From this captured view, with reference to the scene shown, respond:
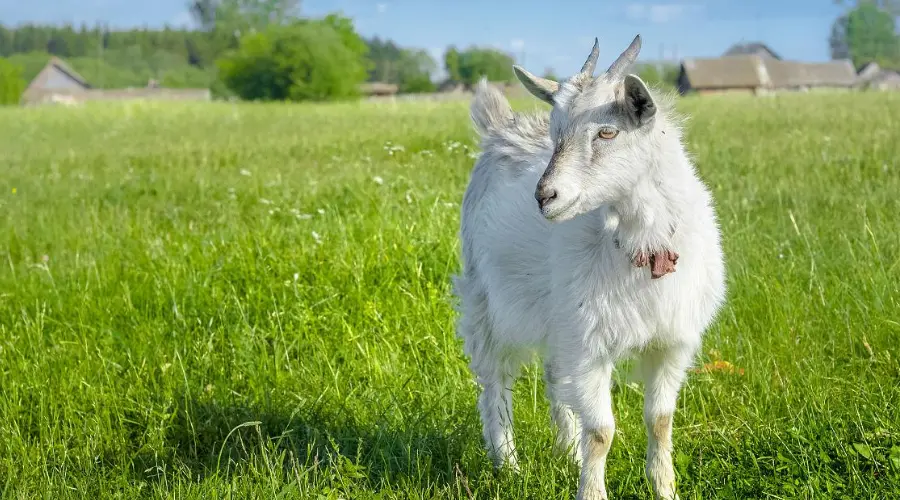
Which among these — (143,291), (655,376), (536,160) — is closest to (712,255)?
(655,376)

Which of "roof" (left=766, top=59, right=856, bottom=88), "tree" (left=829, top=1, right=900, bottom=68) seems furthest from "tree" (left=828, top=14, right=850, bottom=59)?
"roof" (left=766, top=59, right=856, bottom=88)

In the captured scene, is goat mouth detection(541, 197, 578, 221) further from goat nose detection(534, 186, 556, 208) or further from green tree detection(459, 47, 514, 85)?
green tree detection(459, 47, 514, 85)

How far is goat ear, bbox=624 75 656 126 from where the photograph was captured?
2.42m

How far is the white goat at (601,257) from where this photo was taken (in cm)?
251

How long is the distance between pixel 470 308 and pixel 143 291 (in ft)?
7.10

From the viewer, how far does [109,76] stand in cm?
12231

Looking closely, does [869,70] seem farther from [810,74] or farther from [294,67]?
[294,67]

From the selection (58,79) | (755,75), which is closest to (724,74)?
(755,75)

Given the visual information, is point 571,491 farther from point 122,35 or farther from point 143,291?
point 122,35

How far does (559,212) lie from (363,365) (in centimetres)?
183

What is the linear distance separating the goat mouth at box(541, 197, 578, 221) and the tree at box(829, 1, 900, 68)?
399 ft

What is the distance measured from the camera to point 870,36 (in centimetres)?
11344

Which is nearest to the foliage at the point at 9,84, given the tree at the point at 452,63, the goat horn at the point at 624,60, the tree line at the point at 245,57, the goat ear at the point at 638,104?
the tree line at the point at 245,57

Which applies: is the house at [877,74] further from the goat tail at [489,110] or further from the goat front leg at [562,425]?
the goat front leg at [562,425]
